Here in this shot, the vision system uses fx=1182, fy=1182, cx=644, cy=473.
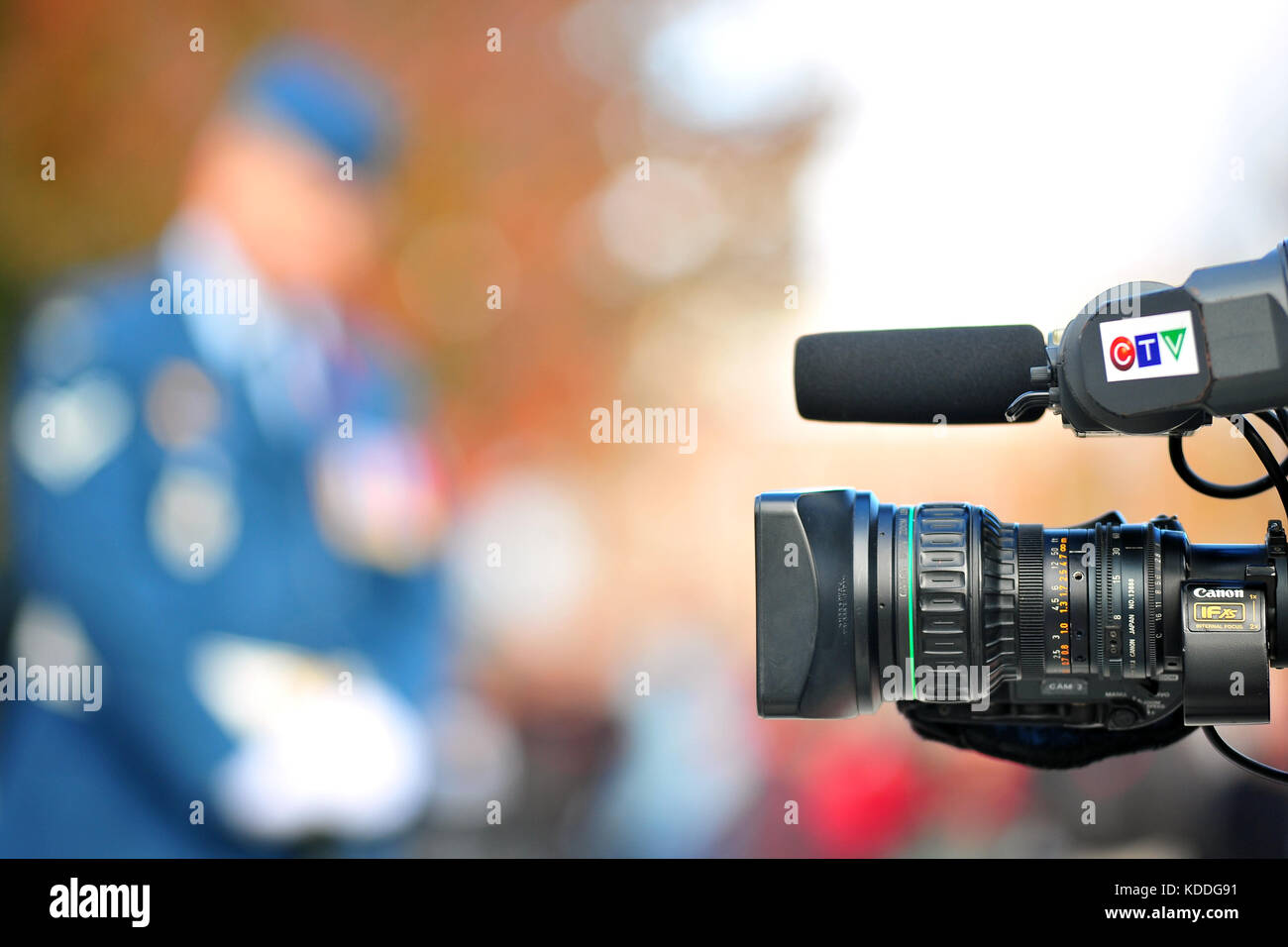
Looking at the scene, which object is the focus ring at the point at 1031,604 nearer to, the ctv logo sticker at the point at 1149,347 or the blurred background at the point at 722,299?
the ctv logo sticker at the point at 1149,347

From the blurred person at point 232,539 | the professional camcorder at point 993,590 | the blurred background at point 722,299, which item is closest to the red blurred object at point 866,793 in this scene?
the blurred background at point 722,299

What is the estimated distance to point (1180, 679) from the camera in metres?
0.85

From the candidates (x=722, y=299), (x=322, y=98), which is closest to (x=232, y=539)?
(x=322, y=98)

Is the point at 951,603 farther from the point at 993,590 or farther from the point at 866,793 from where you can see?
the point at 866,793

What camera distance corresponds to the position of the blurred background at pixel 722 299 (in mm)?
2094

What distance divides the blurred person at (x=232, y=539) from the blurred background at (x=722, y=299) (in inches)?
3.2

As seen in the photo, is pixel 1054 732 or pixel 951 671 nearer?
pixel 951 671

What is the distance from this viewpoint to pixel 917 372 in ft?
3.00

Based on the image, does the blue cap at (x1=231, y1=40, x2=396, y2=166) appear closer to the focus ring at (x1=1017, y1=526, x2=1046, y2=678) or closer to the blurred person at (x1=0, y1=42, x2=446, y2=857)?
the blurred person at (x1=0, y1=42, x2=446, y2=857)

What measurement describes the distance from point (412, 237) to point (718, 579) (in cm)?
90

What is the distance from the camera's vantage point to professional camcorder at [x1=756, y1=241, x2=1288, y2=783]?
801mm

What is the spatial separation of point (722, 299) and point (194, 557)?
114 centimetres
